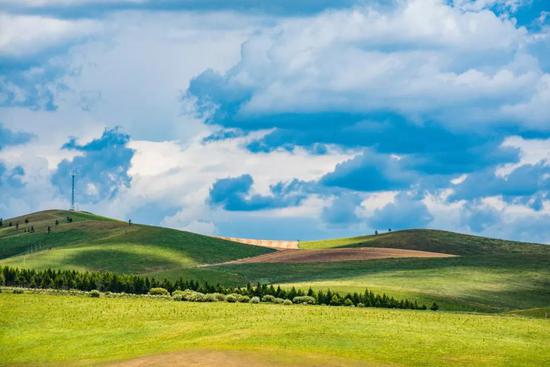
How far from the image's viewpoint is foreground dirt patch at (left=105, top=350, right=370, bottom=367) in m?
63.2

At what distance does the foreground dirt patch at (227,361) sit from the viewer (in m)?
63.2

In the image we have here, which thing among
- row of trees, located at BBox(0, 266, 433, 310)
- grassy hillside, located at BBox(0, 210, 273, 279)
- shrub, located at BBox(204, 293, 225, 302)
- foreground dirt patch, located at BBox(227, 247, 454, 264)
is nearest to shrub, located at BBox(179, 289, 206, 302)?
shrub, located at BBox(204, 293, 225, 302)

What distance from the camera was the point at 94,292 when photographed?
10894cm

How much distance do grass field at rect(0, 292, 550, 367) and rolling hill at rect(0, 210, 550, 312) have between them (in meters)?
26.6

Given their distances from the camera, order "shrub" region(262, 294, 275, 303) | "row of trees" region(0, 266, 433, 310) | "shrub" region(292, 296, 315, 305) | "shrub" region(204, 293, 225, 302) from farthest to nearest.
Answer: "row of trees" region(0, 266, 433, 310) < "shrub" region(262, 294, 275, 303) < "shrub" region(292, 296, 315, 305) < "shrub" region(204, 293, 225, 302)

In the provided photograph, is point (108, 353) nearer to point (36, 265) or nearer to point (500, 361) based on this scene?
point (500, 361)

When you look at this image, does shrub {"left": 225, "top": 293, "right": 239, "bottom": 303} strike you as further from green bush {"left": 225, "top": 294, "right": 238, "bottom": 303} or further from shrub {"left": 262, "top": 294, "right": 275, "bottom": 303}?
shrub {"left": 262, "top": 294, "right": 275, "bottom": 303}

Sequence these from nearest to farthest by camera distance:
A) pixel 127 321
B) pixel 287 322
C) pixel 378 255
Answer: pixel 287 322
pixel 127 321
pixel 378 255

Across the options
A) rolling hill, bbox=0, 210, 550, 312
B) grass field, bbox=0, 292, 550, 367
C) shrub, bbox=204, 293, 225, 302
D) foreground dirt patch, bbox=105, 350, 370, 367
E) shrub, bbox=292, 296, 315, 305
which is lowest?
foreground dirt patch, bbox=105, 350, 370, 367

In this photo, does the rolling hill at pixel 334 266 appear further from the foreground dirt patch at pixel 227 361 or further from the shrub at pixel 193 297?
the foreground dirt patch at pixel 227 361

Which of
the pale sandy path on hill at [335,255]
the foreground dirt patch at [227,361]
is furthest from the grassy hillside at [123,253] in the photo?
the foreground dirt patch at [227,361]

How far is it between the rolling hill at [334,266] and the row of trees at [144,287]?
8.00 meters

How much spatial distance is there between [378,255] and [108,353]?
331 ft

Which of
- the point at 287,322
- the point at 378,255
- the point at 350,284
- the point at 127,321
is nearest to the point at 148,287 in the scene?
the point at 350,284
